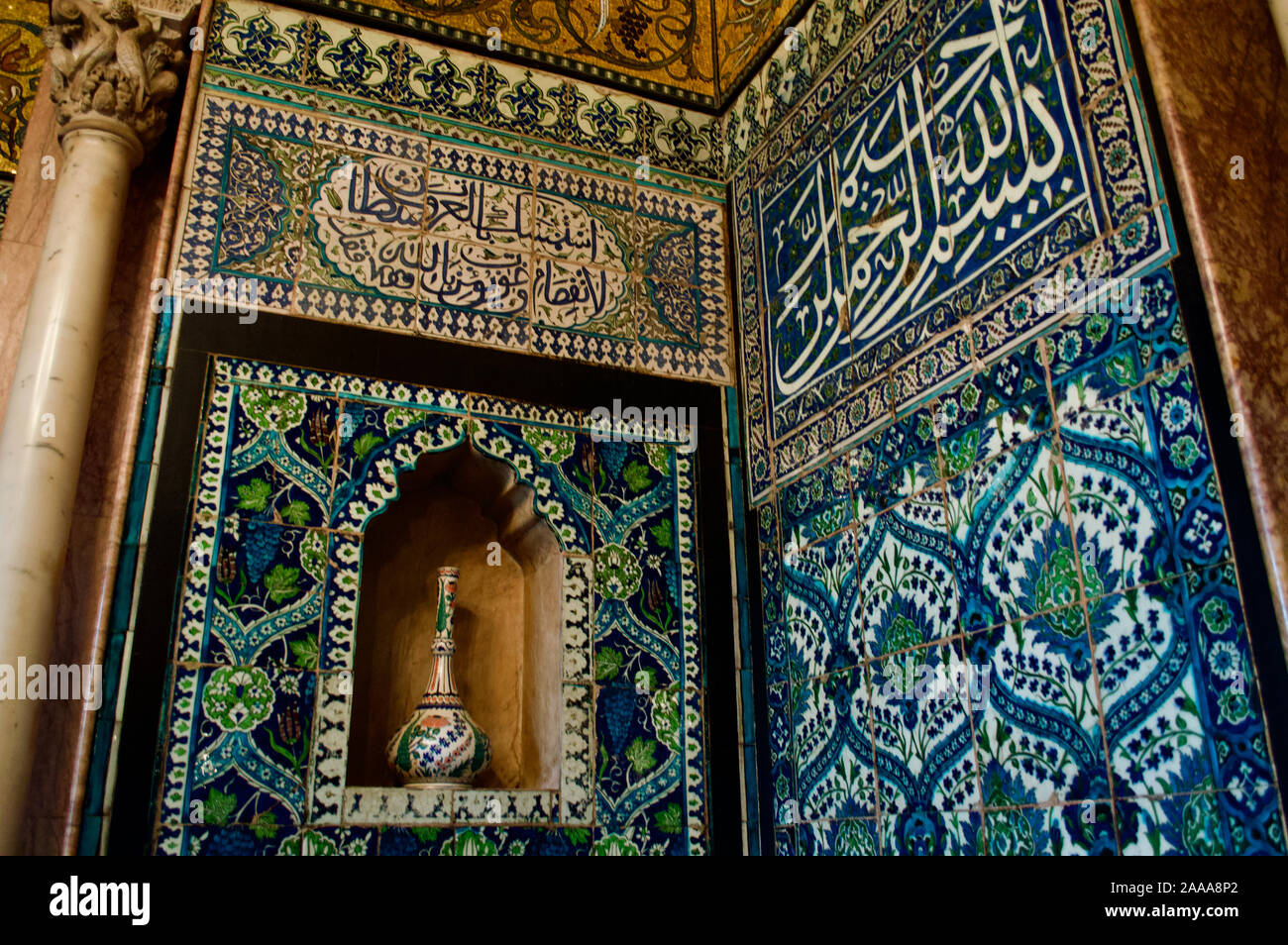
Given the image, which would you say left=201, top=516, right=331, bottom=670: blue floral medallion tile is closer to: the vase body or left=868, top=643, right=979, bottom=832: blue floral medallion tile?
the vase body

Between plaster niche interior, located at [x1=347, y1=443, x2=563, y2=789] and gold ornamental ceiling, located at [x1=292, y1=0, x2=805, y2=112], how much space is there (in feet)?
4.84

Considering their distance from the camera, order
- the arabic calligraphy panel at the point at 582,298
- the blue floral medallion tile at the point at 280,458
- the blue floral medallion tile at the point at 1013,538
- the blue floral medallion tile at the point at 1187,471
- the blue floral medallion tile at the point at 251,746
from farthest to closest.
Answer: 1. the arabic calligraphy panel at the point at 582,298
2. the blue floral medallion tile at the point at 280,458
3. the blue floral medallion tile at the point at 251,746
4. the blue floral medallion tile at the point at 1013,538
5. the blue floral medallion tile at the point at 1187,471

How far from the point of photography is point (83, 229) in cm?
290

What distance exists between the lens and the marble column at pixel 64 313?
2467mm

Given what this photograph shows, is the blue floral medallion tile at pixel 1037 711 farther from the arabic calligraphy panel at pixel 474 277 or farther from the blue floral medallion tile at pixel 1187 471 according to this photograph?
the arabic calligraphy panel at pixel 474 277

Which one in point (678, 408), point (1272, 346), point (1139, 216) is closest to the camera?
point (1272, 346)

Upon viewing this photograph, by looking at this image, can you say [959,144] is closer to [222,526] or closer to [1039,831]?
[1039,831]

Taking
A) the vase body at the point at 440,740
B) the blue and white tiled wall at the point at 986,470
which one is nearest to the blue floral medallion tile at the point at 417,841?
the vase body at the point at 440,740

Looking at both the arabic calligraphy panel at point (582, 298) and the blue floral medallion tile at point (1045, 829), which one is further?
the arabic calligraphy panel at point (582, 298)

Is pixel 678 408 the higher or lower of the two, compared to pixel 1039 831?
higher

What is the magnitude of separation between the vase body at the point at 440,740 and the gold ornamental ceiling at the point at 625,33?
1999mm

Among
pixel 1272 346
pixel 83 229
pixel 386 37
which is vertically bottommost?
pixel 1272 346

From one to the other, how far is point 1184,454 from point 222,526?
2237 mm
